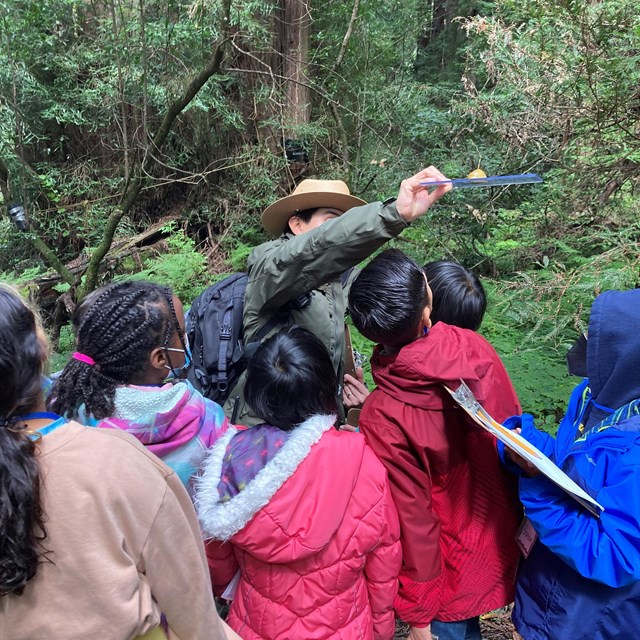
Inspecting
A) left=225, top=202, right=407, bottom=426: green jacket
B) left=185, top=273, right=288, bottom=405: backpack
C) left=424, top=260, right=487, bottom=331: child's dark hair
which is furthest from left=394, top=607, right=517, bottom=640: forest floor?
left=424, top=260, right=487, bottom=331: child's dark hair

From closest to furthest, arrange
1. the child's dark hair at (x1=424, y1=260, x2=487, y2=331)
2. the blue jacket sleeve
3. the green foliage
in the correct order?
1. the blue jacket sleeve
2. the child's dark hair at (x1=424, y1=260, x2=487, y2=331)
3. the green foliage

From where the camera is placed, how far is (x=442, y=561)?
1.88 meters

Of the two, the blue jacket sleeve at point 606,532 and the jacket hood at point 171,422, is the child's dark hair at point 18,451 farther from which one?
the blue jacket sleeve at point 606,532

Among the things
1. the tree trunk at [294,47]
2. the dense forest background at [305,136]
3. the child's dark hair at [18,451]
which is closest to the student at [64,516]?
the child's dark hair at [18,451]

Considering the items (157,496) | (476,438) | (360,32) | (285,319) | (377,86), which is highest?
(360,32)

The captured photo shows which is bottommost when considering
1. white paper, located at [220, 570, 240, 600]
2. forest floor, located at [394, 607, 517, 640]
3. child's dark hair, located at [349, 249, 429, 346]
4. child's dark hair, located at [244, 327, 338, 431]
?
forest floor, located at [394, 607, 517, 640]

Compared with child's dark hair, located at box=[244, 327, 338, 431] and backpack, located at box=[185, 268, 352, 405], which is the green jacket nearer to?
backpack, located at box=[185, 268, 352, 405]

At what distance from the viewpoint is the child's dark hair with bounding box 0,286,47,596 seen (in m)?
0.95

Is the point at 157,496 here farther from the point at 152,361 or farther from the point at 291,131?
the point at 291,131

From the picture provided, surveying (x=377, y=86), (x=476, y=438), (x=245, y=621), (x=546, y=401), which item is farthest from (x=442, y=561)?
(x=377, y=86)

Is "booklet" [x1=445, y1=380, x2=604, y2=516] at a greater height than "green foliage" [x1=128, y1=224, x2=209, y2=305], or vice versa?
"booklet" [x1=445, y1=380, x2=604, y2=516]

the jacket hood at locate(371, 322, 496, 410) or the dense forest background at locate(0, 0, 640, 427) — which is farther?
the dense forest background at locate(0, 0, 640, 427)

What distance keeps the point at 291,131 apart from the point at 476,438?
20.3ft

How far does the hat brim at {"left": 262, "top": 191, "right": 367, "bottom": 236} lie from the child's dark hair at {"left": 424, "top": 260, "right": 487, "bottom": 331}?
65 cm
